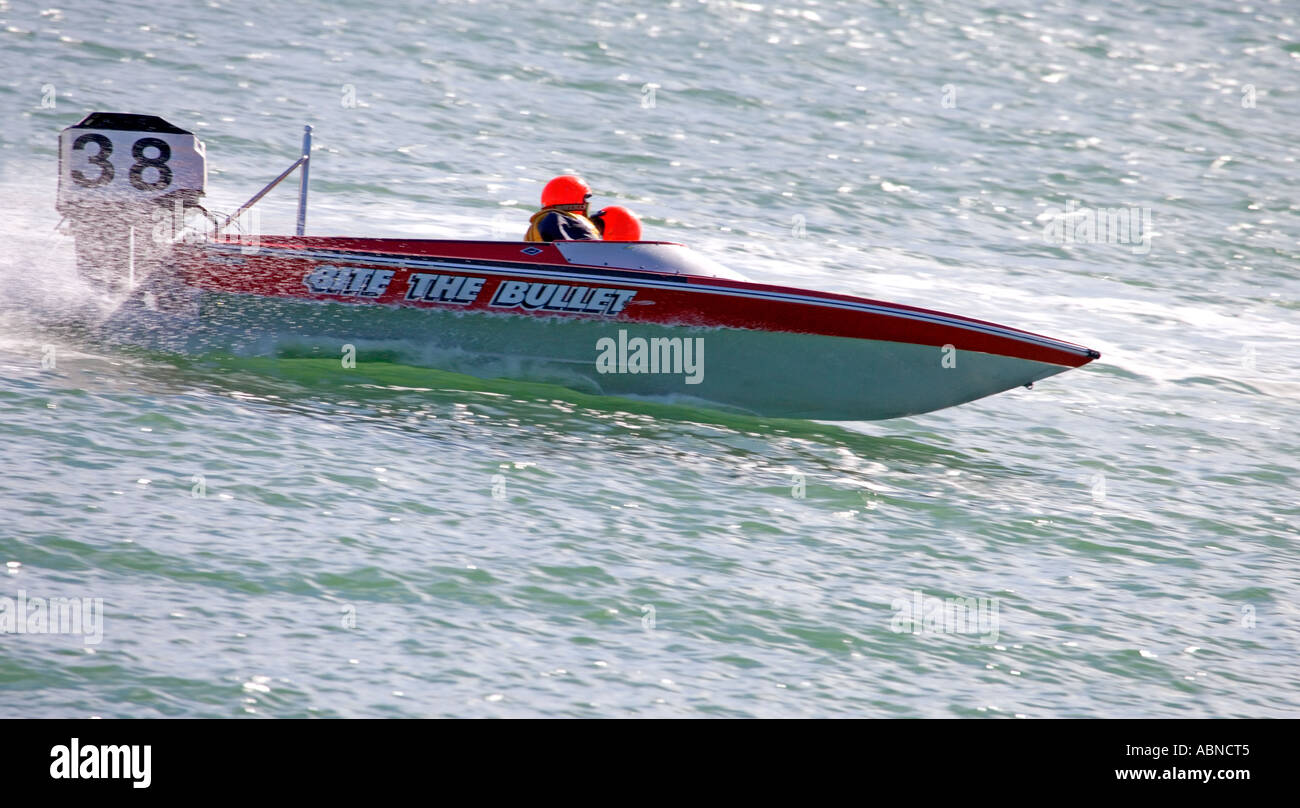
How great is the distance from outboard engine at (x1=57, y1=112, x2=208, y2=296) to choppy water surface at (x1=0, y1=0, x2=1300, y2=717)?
646 millimetres

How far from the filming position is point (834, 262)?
1371cm

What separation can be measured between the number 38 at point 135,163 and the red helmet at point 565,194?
2.52m

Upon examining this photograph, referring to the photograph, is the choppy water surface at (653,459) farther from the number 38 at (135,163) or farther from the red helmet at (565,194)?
the red helmet at (565,194)

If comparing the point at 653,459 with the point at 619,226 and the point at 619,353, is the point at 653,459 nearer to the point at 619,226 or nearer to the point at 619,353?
the point at 619,353

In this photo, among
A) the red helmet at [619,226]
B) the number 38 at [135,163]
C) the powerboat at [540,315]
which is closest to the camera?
the powerboat at [540,315]

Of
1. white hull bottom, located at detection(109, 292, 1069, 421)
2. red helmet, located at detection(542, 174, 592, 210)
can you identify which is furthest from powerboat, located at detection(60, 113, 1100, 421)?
red helmet, located at detection(542, 174, 592, 210)

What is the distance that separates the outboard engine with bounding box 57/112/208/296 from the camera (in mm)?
9078

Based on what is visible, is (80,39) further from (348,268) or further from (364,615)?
(364,615)

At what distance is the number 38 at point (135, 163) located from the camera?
29.7 feet

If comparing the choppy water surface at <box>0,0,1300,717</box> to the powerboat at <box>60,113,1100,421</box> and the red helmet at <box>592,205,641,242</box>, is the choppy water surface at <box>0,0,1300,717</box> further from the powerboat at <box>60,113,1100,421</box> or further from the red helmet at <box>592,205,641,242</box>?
the red helmet at <box>592,205,641,242</box>

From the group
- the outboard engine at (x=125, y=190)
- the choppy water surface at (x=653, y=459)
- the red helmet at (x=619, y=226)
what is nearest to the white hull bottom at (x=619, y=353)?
the choppy water surface at (x=653, y=459)

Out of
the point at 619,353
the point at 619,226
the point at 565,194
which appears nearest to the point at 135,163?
the point at 565,194

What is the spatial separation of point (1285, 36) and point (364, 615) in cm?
2409
